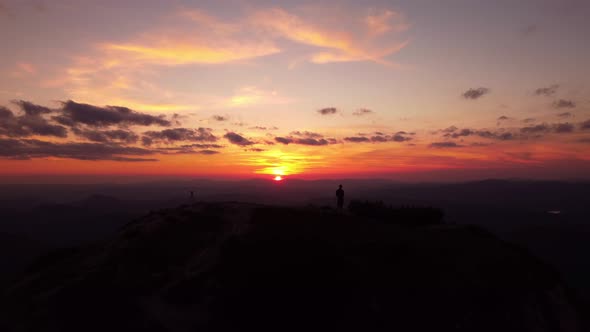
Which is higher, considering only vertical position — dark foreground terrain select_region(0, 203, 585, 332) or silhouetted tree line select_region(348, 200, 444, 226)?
silhouetted tree line select_region(348, 200, 444, 226)

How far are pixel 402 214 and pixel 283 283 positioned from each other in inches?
832

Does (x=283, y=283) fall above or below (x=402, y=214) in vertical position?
below

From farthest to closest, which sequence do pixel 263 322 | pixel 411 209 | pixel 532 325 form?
1. pixel 411 209
2. pixel 532 325
3. pixel 263 322

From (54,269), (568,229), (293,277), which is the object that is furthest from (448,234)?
(568,229)

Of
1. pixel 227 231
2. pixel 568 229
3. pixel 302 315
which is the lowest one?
pixel 568 229

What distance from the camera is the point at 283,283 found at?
72.6 feet

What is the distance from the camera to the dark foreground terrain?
65.1ft

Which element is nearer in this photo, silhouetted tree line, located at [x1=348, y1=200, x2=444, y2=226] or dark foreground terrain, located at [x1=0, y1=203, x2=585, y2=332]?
dark foreground terrain, located at [x1=0, y1=203, x2=585, y2=332]

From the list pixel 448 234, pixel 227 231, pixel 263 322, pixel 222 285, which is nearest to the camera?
pixel 263 322

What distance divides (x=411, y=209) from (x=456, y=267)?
14035 millimetres

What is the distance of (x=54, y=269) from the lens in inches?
990

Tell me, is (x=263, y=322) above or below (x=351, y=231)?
below

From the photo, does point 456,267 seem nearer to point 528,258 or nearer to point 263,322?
point 528,258

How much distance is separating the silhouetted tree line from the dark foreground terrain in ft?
21.1
